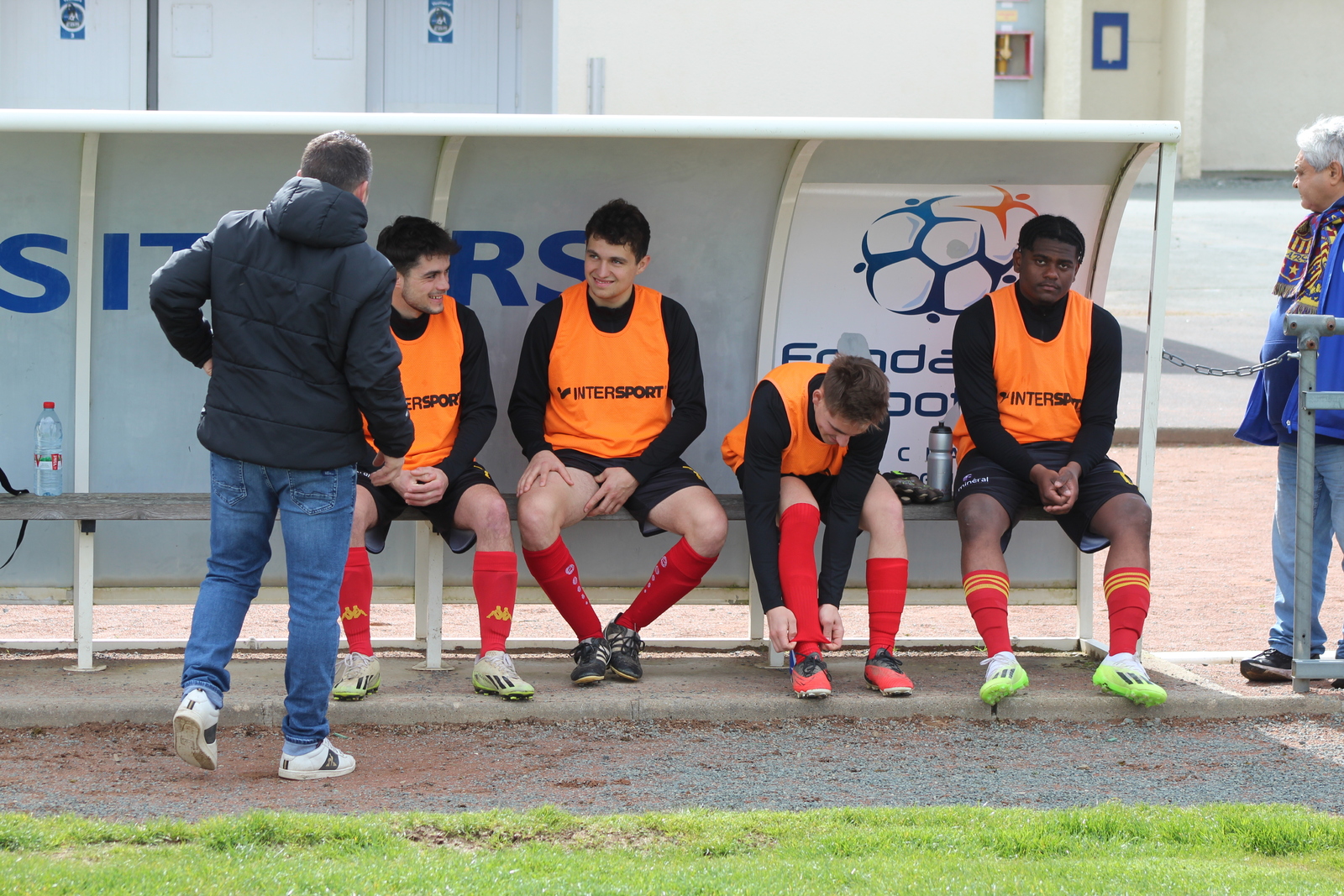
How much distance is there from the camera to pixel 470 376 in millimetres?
4996

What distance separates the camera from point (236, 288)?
3.66 metres

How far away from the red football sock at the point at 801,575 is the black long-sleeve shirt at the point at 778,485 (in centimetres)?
4

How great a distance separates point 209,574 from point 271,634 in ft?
7.13

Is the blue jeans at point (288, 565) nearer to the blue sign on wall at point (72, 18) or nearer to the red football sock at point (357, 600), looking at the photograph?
the red football sock at point (357, 600)

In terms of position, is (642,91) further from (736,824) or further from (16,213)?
(736,824)

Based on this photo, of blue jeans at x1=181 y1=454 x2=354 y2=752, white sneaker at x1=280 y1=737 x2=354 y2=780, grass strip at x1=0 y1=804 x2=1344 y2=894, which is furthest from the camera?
white sneaker at x1=280 y1=737 x2=354 y2=780

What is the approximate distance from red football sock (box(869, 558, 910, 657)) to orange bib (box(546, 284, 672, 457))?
3.06 ft

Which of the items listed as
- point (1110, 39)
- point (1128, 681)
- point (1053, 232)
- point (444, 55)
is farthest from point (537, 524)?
point (1110, 39)

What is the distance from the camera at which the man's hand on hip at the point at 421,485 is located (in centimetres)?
471

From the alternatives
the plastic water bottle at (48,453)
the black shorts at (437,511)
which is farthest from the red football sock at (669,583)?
the plastic water bottle at (48,453)

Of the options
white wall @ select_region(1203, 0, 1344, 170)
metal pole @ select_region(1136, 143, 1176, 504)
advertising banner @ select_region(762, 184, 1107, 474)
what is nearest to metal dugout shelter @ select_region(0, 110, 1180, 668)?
advertising banner @ select_region(762, 184, 1107, 474)

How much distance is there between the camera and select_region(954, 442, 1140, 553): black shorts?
4859mm

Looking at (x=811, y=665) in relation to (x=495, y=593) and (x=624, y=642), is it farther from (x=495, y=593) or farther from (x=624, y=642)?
(x=495, y=593)

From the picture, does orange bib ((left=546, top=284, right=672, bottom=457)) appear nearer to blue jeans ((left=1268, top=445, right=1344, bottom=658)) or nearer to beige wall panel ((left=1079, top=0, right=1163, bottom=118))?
blue jeans ((left=1268, top=445, right=1344, bottom=658))
